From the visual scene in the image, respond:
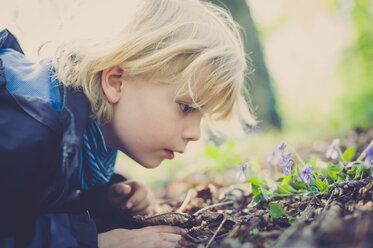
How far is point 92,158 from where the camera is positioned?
6.09 feet

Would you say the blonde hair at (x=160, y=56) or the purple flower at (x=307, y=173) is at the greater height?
the blonde hair at (x=160, y=56)

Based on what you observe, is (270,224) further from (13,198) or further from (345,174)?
(13,198)

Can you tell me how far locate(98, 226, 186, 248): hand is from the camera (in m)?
1.39

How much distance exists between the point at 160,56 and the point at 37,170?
94cm

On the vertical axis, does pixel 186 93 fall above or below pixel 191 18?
below

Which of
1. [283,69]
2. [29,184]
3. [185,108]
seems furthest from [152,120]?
[283,69]

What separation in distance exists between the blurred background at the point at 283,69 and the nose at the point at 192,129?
1.08 feet

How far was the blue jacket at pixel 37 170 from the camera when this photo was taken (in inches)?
51.3

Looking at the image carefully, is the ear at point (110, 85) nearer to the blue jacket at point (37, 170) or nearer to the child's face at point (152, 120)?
the child's face at point (152, 120)

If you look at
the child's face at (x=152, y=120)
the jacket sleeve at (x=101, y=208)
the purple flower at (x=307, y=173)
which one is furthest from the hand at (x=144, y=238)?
the purple flower at (x=307, y=173)

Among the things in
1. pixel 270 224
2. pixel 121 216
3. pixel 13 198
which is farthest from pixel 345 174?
pixel 13 198

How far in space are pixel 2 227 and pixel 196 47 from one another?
1413mm

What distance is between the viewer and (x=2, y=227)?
4.34 feet

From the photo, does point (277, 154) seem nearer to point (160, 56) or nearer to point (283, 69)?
point (160, 56)
